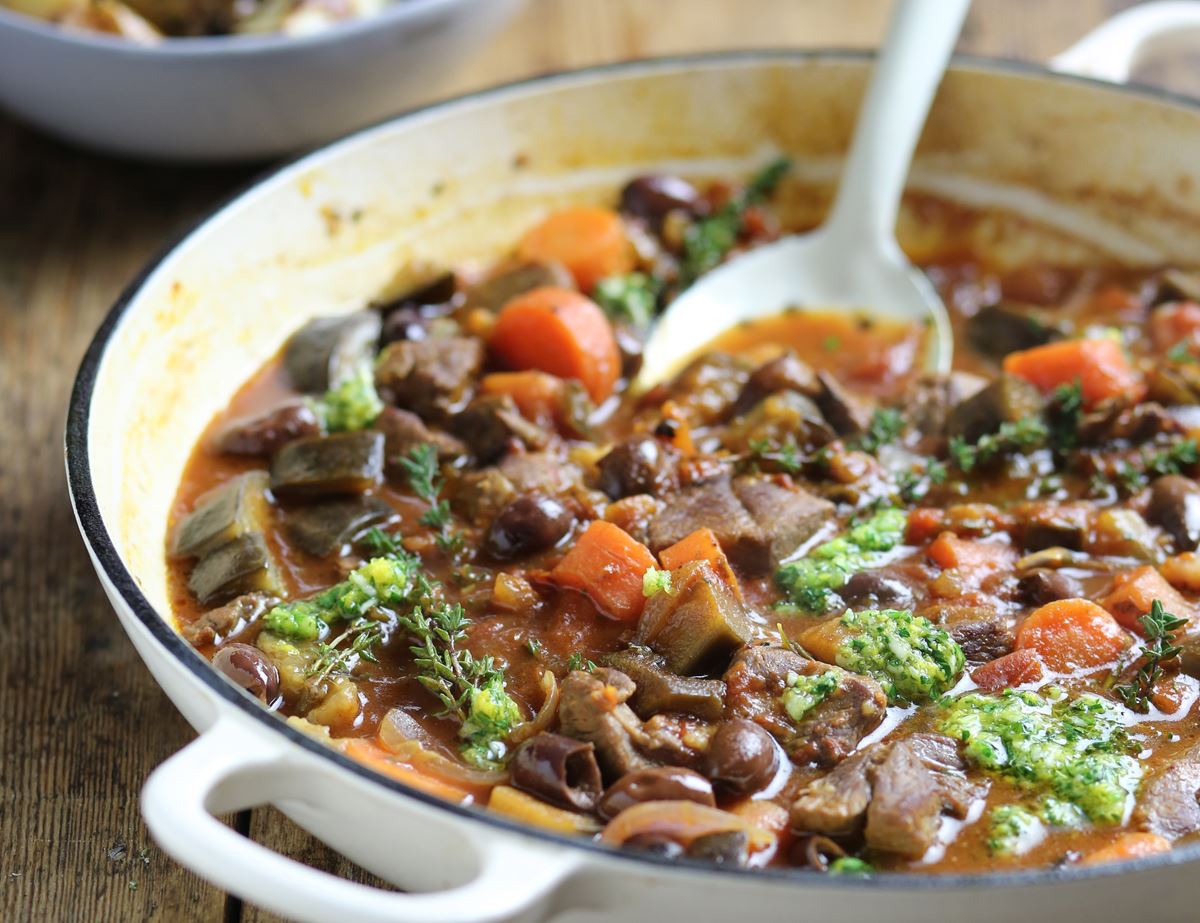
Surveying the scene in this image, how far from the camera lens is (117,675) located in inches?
155

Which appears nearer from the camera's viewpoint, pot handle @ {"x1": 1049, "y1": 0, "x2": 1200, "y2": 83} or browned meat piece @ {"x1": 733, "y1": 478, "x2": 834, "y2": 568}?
browned meat piece @ {"x1": 733, "y1": 478, "x2": 834, "y2": 568}

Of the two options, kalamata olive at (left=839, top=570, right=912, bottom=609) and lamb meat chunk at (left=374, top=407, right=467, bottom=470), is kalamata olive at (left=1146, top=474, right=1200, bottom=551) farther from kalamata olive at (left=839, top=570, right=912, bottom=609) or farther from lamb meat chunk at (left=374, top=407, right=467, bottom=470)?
lamb meat chunk at (left=374, top=407, right=467, bottom=470)

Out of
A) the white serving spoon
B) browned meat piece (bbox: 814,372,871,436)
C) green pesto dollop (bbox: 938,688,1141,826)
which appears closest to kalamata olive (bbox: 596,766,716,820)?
green pesto dollop (bbox: 938,688,1141,826)

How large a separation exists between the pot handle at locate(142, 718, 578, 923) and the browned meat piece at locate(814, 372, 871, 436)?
2.12 meters

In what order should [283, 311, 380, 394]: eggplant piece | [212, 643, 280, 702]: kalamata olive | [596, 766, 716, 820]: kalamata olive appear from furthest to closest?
[283, 311, 380, 394]: eggplant piece
[212, 643, 280, 702]: kalamata olive
[596, 766, 716, 820]: kalamata olive

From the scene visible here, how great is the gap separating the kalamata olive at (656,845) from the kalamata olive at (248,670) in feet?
3.27

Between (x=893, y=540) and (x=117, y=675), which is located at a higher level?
(x=893, y=540)

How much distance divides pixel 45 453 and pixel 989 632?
3038 millimetres

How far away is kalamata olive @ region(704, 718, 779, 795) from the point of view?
3.10 m

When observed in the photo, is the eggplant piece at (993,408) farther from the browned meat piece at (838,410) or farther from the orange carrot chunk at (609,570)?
the orange carrot chunk at (609,570)

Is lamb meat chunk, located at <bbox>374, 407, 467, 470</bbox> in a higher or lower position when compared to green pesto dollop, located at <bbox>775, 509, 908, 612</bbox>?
lower

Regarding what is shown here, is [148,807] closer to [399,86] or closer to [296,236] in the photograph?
[296,236]

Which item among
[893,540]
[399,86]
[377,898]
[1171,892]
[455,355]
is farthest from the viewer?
[399,86]

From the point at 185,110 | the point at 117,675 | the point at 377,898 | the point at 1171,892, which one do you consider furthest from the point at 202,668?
the point at 185,110
